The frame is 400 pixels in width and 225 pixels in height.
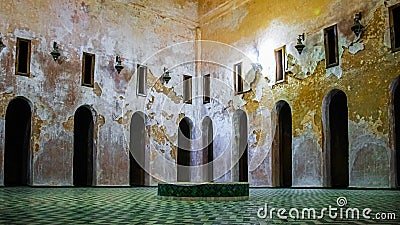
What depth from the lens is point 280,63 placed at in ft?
61.6

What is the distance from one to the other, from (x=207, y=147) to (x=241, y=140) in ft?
7.63

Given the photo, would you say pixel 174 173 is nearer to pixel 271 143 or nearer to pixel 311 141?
pixel 271 143

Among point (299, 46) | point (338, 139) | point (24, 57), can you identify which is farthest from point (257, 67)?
point (24, 57)

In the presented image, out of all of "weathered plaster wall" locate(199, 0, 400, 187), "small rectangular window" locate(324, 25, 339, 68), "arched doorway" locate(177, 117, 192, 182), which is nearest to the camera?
"weathered plaster wall" locate(199, 0, 400, 187)

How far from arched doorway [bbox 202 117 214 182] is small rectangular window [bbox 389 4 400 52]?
1033 cm

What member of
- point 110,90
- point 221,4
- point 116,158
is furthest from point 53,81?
point 221,4

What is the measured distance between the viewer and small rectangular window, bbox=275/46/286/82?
18453 mm

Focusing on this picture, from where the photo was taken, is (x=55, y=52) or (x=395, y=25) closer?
(x=395, y=25)

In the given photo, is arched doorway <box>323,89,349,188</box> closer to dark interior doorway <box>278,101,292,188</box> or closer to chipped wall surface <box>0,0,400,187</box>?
chipped wall surface <box>0,0,400,187</box>

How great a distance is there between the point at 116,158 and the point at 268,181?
6.15 m

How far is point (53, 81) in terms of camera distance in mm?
18297

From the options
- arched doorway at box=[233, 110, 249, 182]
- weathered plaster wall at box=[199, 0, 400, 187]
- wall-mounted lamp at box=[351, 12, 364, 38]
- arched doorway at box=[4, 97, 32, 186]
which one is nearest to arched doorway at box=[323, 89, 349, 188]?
weathered plaster wall at box=[199, 0, 400, 187]

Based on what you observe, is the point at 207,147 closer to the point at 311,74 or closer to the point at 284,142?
the point at 284,142

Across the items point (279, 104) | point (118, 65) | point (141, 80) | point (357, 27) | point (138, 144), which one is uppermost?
point (357, 27)
